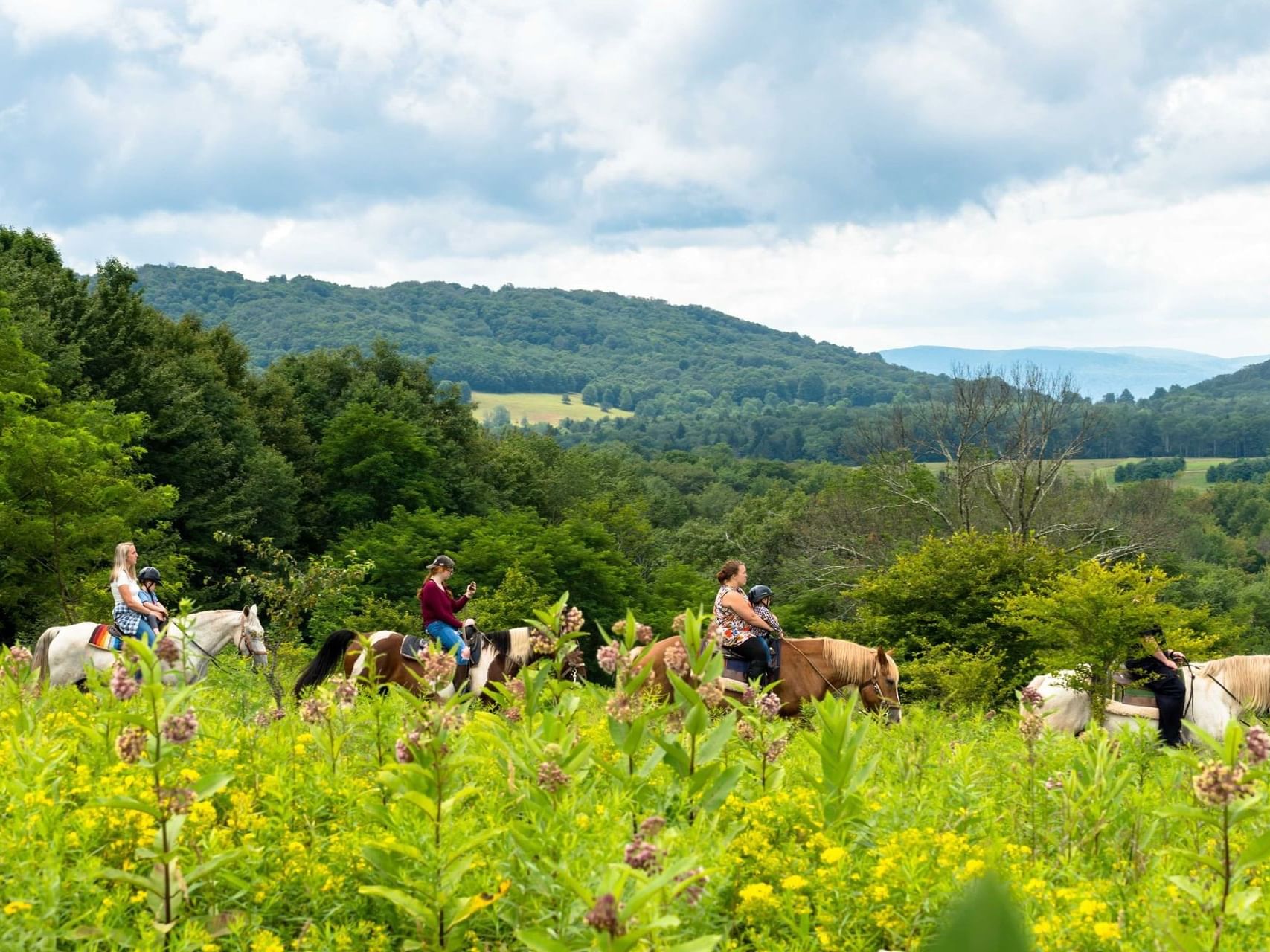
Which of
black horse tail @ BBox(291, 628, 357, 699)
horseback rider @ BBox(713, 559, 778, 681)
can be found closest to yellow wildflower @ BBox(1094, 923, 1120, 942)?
horseback rider @ BBox(713, 559, 778, 681)

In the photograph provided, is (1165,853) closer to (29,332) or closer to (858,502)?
(29,332)

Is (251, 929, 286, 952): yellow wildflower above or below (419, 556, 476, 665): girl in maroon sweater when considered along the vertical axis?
above

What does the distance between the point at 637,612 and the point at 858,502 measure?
59.5 ft

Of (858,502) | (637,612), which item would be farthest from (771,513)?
(637,612)

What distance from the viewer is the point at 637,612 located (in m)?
48.5

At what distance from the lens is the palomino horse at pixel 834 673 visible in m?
13.5

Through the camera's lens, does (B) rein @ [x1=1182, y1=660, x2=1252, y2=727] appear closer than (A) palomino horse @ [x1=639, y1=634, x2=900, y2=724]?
Yes

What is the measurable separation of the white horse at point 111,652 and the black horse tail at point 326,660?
1107 millimetres

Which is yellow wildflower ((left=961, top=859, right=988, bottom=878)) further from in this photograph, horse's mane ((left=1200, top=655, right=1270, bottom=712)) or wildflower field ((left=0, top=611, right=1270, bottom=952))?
horse's mane ((left=1200, top=655, right=1270, bottom=712))

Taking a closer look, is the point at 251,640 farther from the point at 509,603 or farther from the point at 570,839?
the point at 509,603

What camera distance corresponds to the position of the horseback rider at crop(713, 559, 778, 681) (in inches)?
463

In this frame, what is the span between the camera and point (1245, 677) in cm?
1198

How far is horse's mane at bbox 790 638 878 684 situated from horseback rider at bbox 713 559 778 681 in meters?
1.00

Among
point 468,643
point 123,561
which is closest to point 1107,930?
point 123,561
